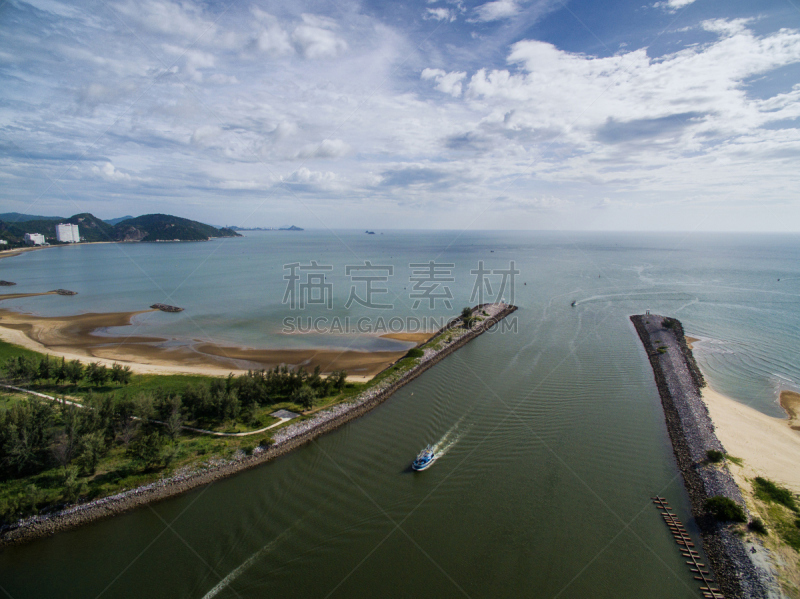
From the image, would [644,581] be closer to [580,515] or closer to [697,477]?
[580,515]

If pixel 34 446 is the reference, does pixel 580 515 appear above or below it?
below

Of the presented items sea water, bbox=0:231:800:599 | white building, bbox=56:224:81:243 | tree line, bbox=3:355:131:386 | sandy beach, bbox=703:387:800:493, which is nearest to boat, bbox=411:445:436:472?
sea water, bbox=0:231:800:599

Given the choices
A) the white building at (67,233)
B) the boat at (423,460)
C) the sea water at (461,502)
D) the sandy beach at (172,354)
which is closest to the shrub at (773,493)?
the sea water at (461,502)

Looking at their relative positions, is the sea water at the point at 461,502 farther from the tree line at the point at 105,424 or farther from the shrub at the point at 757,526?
the tree line at the point at 105,424

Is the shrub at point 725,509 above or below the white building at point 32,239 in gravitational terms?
below

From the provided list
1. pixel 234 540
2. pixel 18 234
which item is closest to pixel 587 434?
pixel 234 540

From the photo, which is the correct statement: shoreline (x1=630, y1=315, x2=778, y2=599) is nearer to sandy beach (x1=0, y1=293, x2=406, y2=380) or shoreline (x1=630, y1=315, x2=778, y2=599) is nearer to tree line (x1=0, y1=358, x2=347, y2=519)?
tree line (x1=0, y1=358, x2=347, y2=519)
